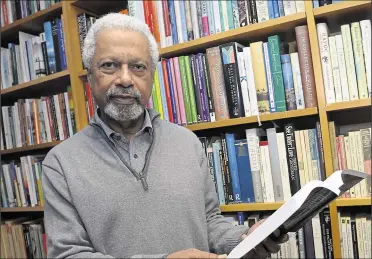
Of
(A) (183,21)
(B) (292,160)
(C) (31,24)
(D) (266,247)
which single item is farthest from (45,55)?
(D) (266,247)

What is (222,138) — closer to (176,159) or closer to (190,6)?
(176,159)

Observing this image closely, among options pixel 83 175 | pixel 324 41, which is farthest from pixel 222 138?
pixel 83 175

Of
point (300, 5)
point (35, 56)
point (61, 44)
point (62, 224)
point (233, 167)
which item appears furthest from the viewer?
point (35, 56)

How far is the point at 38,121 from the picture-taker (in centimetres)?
191

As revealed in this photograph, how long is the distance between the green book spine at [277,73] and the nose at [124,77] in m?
0.57

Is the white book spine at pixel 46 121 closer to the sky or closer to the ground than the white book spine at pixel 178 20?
closer to the ground

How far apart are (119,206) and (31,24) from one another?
4.58 ft

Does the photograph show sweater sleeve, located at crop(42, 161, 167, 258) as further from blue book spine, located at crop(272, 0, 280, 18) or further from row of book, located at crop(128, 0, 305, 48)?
blue book spine, located at crop(272, 0, 280, 18)

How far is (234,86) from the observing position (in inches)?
55.6

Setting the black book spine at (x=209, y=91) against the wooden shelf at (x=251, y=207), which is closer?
the wooden shelf at (x=251, y=207)

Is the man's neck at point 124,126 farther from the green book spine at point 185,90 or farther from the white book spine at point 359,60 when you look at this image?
the white book spine at point 359,60

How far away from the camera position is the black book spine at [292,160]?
1.32 meters

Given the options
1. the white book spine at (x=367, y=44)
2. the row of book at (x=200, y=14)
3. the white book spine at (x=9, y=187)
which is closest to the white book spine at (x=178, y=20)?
the row of book at (x=200, y=14)

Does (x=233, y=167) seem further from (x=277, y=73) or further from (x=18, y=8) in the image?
(x=18, y=8)
